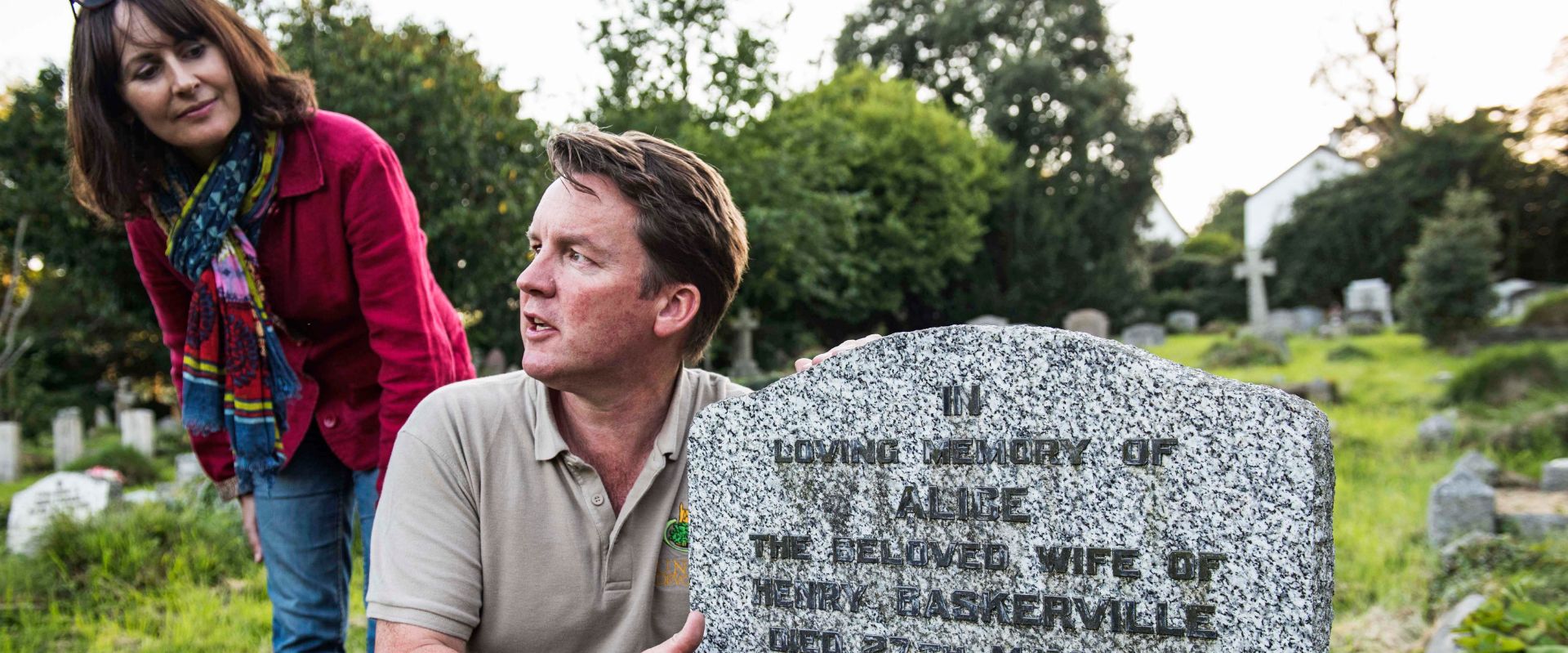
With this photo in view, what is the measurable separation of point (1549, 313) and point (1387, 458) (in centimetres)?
851

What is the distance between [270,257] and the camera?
7.70 feet

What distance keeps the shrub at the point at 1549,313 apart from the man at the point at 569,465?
625 inches

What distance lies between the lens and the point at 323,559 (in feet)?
8.01

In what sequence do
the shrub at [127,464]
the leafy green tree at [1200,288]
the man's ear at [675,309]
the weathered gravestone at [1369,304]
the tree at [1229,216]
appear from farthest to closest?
the tree at [1229,216], the leafy green tree at [1200,288], the weathered gravestone at [1369,304], the shrub at [127,464], the man's ear at [675,309]

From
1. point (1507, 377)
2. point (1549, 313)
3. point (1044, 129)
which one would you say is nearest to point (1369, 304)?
point (1549, 313)

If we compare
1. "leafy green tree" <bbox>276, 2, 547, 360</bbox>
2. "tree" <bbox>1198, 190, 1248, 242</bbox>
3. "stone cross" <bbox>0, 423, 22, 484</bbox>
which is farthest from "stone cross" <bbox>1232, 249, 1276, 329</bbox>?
"tree" <bbox>1198, 190, 1248, 242</bbox>

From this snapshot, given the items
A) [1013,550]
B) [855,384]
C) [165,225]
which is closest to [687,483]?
[855,384]

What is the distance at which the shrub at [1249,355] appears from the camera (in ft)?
48.5

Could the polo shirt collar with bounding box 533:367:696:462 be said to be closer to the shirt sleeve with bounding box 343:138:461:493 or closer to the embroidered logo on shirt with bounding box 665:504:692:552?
the embroidered logo on shirt with bounding box 665:504:692:552

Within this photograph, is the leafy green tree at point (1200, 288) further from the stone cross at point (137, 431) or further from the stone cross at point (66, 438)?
the stone cross at point (66, 438)

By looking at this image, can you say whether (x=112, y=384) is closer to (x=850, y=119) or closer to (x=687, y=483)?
(x=850, y=119)

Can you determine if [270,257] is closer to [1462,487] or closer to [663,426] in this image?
[663,426]

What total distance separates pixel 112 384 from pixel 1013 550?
723 inches

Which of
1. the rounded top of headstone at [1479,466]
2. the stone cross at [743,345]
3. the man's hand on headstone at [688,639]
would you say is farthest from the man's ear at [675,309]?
the stone cross at [743,345]
